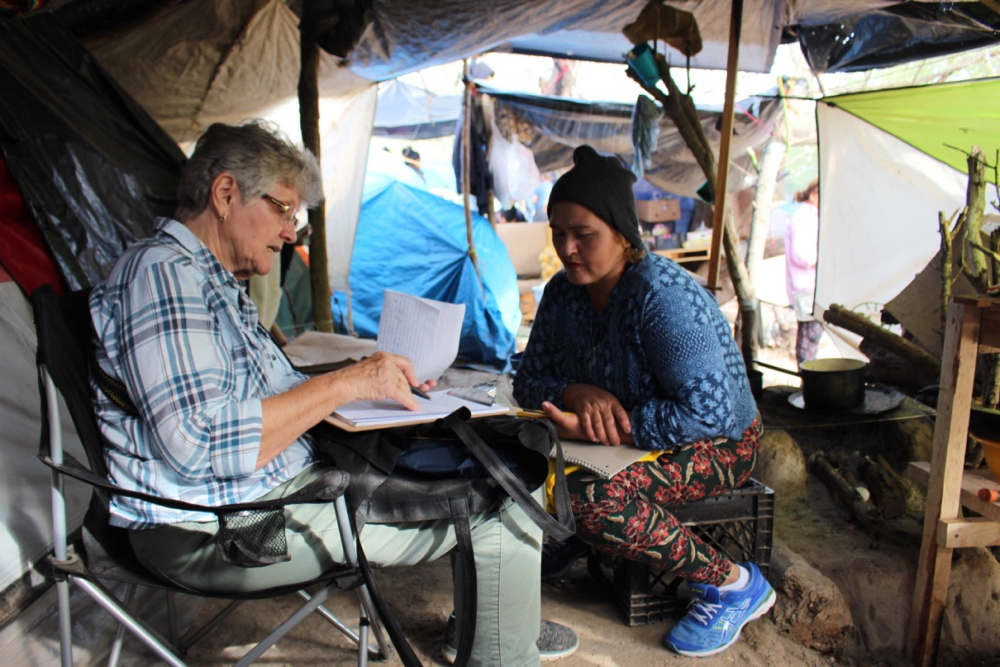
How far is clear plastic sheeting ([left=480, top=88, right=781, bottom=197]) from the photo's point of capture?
751 cm

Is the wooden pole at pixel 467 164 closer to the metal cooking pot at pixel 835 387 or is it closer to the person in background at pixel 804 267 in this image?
the person in background at pixel 804 267

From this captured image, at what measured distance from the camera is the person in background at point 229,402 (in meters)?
1.50

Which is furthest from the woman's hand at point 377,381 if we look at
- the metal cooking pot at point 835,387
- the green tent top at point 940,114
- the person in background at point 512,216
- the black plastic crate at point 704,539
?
the person in background at point 512,216

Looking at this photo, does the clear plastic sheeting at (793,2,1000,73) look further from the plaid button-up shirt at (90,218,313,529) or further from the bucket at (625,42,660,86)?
the plaid button-up shirt at (90,218,313,529)

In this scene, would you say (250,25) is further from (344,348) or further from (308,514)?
(308,514)

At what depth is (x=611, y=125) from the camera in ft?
25.4

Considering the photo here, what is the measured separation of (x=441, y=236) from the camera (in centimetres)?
806

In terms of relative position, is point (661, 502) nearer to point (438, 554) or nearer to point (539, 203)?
point (438, 554)

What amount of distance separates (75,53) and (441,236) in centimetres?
542

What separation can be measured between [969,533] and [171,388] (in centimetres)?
235

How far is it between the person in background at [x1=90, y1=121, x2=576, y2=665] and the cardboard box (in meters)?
9.18

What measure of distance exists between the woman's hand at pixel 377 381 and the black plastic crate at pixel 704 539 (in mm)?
1120

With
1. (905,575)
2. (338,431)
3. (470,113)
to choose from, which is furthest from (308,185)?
(470,113)

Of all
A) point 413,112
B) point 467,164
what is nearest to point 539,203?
point 413,112
